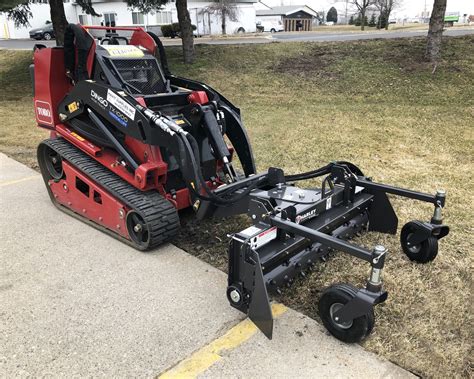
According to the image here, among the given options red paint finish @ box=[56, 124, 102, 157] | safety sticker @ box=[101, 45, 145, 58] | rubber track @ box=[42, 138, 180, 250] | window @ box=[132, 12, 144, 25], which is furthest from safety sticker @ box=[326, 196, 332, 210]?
window @ box=[132, 12, 144, 25]

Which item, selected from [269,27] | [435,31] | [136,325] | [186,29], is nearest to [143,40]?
[136,325]

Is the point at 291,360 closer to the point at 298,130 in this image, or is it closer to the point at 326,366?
the point at 326,366

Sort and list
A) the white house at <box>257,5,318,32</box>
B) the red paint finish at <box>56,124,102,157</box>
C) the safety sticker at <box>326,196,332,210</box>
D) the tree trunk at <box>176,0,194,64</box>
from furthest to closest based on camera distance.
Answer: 1. the white house at <box>257,5,318,32</box>
2. the tree trunk at <box>176,0,194,64</box>
3. the red paint finish at <box>56,124,102,157</box>
4. the safety sticker at <box>326,196,332,210</box>

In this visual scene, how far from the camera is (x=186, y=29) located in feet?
49.6

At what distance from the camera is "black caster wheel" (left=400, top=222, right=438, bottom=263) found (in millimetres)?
3721

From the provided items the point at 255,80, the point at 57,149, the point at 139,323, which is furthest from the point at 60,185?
the point at 255,80

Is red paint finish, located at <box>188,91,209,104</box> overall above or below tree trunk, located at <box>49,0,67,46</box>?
below

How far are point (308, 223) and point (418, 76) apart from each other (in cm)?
1022

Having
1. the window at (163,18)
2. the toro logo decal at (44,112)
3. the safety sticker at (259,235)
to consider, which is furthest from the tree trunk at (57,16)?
the window at (163,18)

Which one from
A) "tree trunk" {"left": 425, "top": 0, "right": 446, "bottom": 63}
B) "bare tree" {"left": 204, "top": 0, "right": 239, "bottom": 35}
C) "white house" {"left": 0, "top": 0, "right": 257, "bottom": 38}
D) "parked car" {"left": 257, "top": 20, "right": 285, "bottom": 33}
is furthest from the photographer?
"parked car" {"left": 257, "top": 20, "right": 285, "bottom": 33}

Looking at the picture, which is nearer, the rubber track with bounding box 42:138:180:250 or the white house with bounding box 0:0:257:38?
the rubber track with bounding box 42:138:180:250

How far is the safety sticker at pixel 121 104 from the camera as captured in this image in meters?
3.96

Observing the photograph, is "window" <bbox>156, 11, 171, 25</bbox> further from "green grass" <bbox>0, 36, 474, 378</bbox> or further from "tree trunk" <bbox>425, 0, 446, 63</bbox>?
"tree trunk" <bbox>425, 0, 446, 63</bbox>

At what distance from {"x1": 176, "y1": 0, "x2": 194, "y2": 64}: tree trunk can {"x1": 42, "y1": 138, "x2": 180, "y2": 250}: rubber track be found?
11591mm
